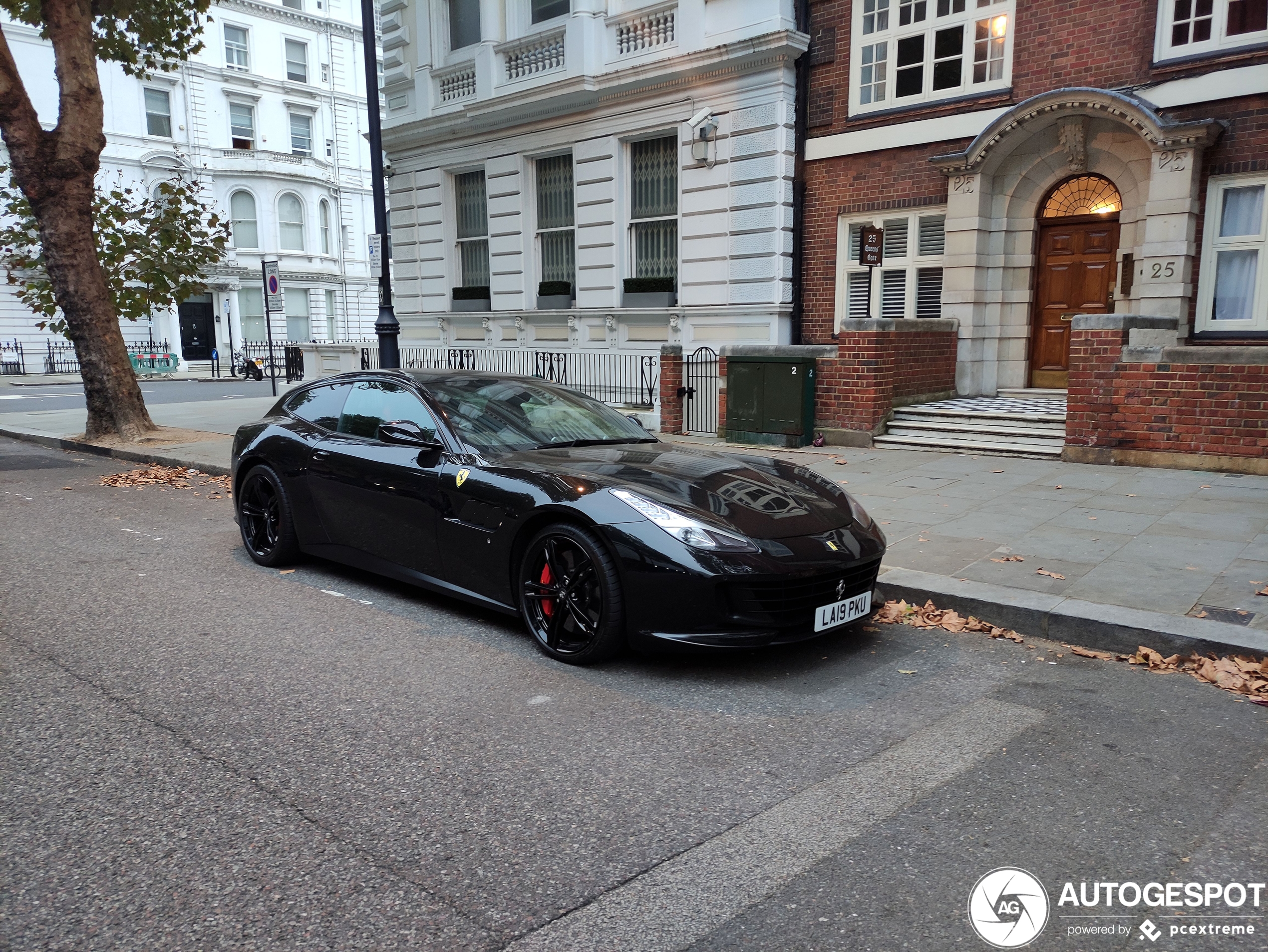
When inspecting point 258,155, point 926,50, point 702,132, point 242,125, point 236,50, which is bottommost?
point 702,132

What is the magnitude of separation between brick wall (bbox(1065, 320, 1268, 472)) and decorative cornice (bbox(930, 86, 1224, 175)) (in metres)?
3.16

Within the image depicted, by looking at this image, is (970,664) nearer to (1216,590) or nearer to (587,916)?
(1216,590)

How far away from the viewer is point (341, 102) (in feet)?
162

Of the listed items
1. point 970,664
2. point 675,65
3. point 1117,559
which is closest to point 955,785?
point 970,664

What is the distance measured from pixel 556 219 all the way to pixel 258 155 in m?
34.3

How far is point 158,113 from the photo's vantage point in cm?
4428

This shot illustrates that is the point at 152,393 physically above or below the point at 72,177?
below

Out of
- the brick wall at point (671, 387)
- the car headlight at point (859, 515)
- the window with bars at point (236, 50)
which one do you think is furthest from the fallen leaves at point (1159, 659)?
the window with bars at point (236, 50)

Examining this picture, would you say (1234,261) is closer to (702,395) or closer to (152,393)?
(702,395)

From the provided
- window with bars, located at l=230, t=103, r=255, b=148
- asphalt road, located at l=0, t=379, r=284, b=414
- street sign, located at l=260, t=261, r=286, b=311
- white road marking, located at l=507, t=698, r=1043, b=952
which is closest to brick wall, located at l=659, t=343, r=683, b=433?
white road marking, located at l=507, t=698, r=1043, b=952

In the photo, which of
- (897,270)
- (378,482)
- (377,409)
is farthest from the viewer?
(897,270)

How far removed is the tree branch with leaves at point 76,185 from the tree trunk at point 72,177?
1 cm

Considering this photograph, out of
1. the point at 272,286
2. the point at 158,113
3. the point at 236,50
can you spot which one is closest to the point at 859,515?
the point at 272,286

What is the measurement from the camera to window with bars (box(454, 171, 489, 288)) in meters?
19.6
